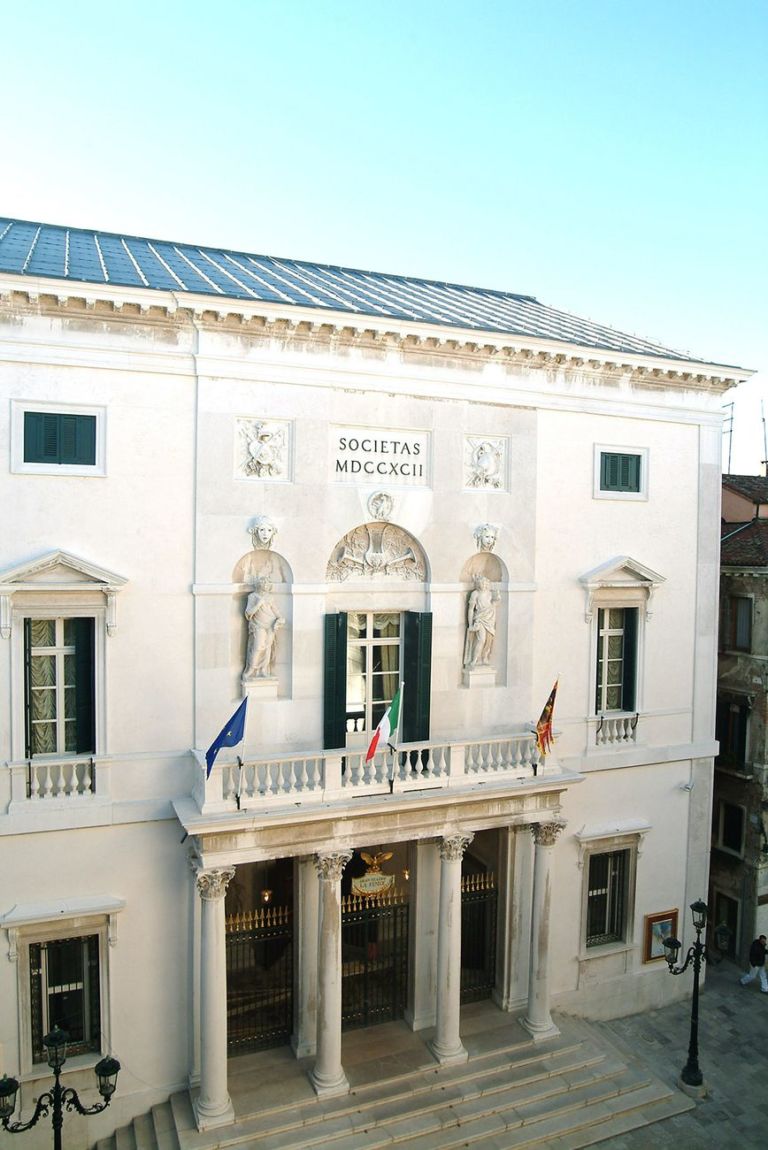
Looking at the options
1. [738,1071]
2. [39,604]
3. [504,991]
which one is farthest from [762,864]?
[39,604]

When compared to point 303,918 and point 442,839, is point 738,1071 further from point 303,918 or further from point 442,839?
point 303,918

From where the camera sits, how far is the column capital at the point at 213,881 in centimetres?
1445

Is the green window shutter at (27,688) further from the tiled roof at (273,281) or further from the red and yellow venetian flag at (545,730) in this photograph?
the red and yellow venetian flag at (545,730)

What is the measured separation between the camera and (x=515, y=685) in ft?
59.9

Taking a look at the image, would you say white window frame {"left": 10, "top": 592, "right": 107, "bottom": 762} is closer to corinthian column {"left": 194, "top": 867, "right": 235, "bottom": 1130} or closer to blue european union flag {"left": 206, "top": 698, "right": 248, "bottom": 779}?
blue european union flag {"left": 206, "top": 698, "right": 248, "bottom": 779}

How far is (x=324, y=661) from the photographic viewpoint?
647 inches

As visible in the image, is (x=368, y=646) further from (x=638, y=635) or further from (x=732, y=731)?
(x=732, y=731)

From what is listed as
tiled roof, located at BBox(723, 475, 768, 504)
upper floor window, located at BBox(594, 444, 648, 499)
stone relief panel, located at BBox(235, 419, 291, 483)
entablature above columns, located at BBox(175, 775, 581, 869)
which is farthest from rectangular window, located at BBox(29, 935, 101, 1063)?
tiled roof, located at BBox(723, 475, 768, 504)

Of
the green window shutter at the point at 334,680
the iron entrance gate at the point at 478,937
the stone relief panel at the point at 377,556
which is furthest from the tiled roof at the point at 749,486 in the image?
the green window shutter at the point at 334,680

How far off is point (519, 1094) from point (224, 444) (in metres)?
13.9

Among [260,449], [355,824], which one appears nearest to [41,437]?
[260,449]

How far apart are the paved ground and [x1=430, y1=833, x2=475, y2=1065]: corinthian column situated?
3379 millimetres

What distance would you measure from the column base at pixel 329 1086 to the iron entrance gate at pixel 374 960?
6.67 feet

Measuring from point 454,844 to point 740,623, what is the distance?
36.9 ft
